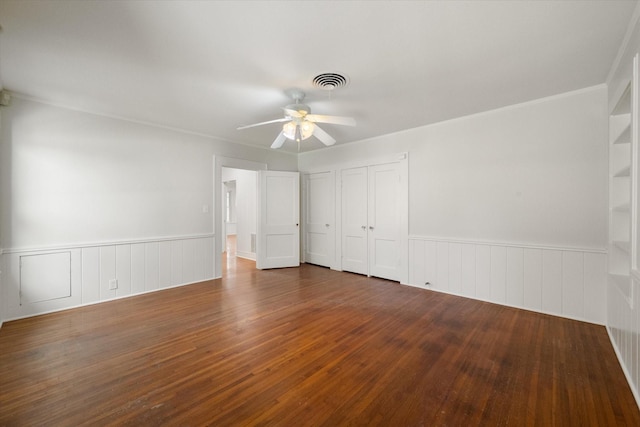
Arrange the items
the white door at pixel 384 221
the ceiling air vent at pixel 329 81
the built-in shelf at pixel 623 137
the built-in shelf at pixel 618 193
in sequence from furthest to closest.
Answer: the white door at pixel 384 221, the ceiling air vent at pixel 329 81, the built-in shelf at pixel 618 193, the built-in shelf at pixel 623 137

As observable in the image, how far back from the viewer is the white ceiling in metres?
1.75

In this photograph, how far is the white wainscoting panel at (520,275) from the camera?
2877 mm

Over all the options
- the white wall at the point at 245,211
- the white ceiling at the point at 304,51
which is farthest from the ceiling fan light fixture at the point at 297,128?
the white wall at the point at 245,211

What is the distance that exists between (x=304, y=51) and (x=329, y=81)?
1.73ft

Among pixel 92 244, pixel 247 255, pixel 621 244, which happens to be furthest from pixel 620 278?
pixel 247 255

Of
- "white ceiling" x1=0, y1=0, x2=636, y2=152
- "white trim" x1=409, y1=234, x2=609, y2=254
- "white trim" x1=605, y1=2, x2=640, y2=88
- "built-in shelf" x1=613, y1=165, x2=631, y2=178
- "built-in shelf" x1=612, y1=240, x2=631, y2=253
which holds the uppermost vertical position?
"white ceiling" x1=0, y1=0, x2=636, y2=152

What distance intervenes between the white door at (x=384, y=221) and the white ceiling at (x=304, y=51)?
1.45 meters

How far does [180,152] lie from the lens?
4410 mm

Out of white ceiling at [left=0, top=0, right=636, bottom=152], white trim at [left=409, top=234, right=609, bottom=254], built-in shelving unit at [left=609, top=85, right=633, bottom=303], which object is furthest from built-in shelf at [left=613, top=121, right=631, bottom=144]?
white trim at [left=409, top=234, right=609, bottom=254]

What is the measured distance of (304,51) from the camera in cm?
217

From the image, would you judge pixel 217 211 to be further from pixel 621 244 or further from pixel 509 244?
pixel 621 244

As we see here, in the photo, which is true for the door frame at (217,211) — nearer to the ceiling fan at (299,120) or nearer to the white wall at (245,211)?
the white wall at (245,211)

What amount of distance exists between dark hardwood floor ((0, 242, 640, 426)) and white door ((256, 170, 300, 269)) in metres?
2.17

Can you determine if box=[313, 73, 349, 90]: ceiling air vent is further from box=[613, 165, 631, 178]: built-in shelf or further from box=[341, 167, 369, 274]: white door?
box=[613, 165, 631, 178]: built-in shelf
